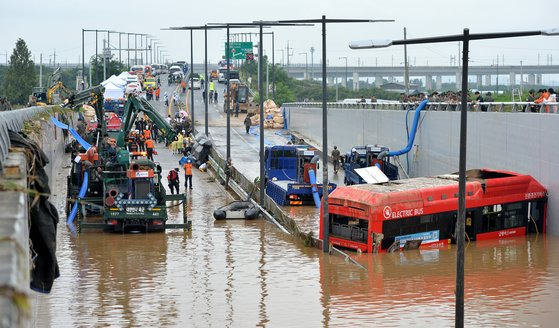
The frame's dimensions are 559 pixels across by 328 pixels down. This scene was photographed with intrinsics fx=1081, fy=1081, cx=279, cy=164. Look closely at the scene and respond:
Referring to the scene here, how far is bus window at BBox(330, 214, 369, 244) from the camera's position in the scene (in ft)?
99.8

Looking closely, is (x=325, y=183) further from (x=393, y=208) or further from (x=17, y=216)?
(x=17, y=216)

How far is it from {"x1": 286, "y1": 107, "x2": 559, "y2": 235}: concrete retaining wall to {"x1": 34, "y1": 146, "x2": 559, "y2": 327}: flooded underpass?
9.45ft

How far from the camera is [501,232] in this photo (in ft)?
111

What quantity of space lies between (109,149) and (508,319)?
23.9 meters

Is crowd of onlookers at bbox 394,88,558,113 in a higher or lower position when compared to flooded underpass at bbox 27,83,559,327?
higher

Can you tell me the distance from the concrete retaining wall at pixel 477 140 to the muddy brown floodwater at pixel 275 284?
2.95 metres

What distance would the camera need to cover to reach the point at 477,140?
144 feet

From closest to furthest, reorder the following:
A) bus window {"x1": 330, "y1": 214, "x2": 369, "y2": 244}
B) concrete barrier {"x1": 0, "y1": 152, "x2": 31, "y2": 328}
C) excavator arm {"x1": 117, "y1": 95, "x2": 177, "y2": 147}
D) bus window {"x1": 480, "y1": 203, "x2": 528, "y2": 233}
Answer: concrete barrier {"x1": 0, "y1": 152, "x2": 31, "y2": 328} < bus window {"x1": 330, "y1": 214, "x2": 369, "y2": 244} < bus window {"x1": 480, "y1": 203, "x2": 528, "y2": 233} < excavator arm {"x1": 117, "y1": 95, "x2": 177, "y2": 147}

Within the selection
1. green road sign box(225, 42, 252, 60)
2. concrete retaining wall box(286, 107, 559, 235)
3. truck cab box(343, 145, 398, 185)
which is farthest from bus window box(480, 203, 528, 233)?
green road sign box(225, 42, 252, 60)

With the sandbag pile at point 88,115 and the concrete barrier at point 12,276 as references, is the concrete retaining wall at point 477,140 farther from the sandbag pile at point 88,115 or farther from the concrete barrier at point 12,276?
the concrete barrier at point 12,276

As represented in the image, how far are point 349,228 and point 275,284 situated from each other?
500 centimetres

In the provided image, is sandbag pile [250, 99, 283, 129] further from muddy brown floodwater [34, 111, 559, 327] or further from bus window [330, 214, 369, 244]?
bus window [330, 214, 369, 244]

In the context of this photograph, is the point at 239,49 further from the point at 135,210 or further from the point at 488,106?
the point at 135,210

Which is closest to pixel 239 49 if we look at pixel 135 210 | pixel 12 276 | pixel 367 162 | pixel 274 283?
pixel 367 162
